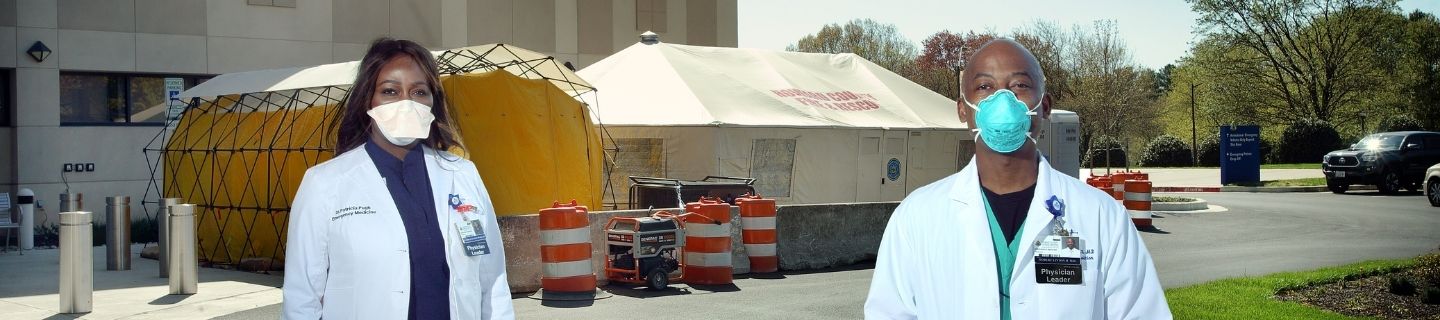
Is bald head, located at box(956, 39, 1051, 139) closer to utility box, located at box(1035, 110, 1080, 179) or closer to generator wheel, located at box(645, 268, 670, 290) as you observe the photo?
generator wheel, located at box(645, 268, 670, 290)

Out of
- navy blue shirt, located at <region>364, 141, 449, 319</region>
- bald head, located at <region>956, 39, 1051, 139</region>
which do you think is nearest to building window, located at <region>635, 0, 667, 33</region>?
navy blue shirt, located at <region>364, 141, 449, 319</region>

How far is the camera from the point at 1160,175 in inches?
2013

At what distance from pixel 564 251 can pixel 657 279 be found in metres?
1.17

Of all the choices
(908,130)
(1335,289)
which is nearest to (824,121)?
(908,130)

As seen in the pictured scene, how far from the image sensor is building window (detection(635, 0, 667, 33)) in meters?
33.7

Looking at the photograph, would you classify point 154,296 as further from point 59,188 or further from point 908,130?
point 908,130

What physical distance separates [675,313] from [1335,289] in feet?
20.5

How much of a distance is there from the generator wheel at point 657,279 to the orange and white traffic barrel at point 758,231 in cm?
185

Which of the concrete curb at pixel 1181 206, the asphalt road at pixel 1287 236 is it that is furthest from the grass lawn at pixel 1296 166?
the concrete curb at pixel 1181 206

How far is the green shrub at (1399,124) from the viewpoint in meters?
59.7

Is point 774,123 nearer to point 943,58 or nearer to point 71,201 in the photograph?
point 71,201

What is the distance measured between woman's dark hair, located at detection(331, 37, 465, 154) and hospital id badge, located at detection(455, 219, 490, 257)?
1.26 feet

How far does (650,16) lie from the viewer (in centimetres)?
3394

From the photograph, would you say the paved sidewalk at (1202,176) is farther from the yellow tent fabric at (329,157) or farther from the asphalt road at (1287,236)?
the yellow tent fabric at (329,157)
